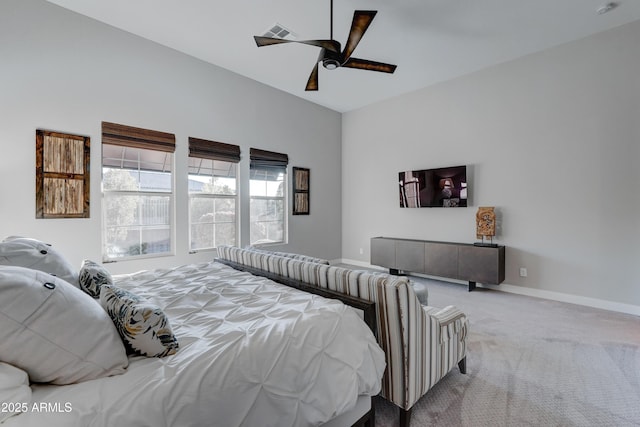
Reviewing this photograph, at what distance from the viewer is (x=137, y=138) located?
365 centimetres

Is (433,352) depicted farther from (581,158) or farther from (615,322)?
(581,158)

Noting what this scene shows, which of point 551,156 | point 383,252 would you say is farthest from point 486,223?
point 383,252

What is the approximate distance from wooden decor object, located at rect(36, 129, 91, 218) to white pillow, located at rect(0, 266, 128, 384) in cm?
281

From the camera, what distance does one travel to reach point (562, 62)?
3.75 metres

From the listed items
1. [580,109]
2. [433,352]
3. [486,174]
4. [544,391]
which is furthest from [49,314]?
[580,109]

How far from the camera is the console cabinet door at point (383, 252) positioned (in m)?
5.03

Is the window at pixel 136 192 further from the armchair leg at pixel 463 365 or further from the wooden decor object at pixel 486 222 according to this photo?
Answer: the wooden decor object at pixel 486 222

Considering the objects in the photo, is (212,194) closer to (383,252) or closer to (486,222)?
(383,252)

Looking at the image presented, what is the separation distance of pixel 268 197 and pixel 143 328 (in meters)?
4.13

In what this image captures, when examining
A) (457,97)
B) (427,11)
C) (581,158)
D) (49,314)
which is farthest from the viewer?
(457,97)

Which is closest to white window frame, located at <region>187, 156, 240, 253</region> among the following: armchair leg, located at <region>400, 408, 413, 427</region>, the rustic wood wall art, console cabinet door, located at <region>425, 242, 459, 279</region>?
the rustic wood wall art

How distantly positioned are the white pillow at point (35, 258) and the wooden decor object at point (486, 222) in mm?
4628

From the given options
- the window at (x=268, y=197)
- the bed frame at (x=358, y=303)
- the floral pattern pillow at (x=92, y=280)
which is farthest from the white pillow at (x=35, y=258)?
the window at (x=268, y=197)

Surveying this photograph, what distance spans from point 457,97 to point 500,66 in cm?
67
